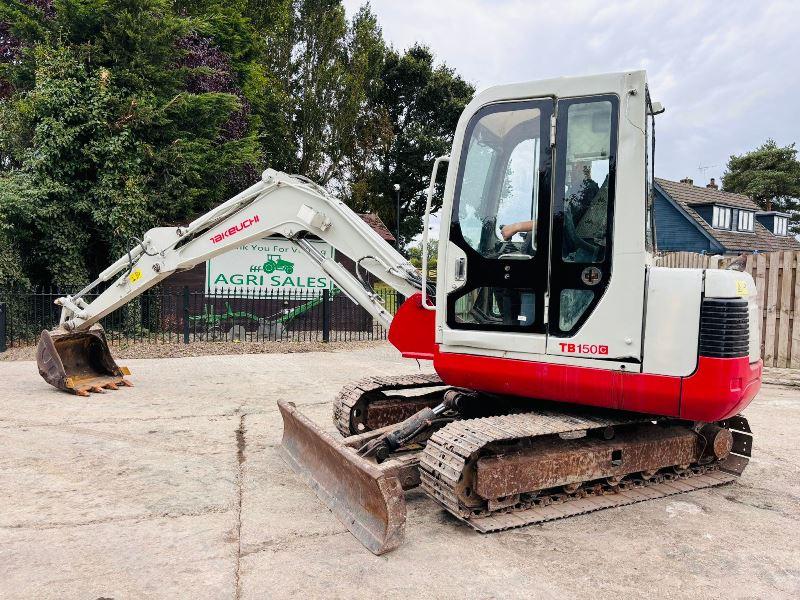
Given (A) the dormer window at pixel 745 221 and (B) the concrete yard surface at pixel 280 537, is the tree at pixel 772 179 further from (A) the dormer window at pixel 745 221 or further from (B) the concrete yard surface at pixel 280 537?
(B) the concrete yard surface at pixel 280 537

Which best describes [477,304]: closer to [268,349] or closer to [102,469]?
[102,469]

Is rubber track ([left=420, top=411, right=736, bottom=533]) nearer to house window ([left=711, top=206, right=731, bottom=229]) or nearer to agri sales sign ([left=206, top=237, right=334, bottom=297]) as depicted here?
agri sales sign ([left=206, top=237, right=334, bottom=297])

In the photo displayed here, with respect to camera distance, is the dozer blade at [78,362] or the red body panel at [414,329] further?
the dozer blade at [78,362]

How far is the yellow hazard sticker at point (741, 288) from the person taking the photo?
3717 millimetres

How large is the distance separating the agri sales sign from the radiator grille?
38.3 feet

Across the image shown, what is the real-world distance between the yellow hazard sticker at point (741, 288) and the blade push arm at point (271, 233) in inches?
94.5

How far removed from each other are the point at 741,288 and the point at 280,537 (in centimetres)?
323

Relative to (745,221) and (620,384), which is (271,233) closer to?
(620,384)

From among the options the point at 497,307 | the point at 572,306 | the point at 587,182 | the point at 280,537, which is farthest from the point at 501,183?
the point at 280,537

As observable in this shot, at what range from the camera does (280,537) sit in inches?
139

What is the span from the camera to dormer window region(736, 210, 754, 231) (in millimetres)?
31609

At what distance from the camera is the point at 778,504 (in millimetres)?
4262

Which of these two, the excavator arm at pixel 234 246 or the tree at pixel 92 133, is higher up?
the tree at pixel 92 133

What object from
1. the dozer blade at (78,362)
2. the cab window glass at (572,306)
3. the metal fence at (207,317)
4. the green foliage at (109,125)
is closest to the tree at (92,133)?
the green foliage at (109,125)
